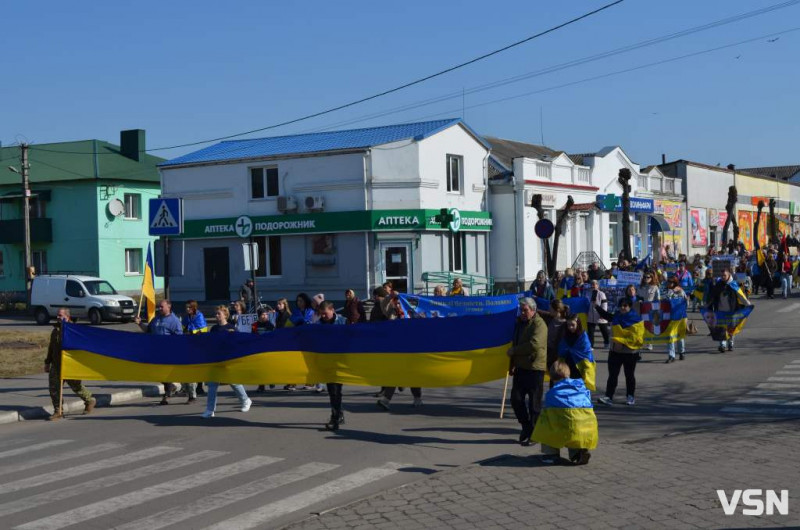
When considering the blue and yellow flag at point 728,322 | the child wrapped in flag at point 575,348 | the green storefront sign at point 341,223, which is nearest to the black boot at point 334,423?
the child wrapped in flag at point 575,348

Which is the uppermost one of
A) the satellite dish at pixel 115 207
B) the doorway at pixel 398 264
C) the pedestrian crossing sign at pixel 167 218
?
the satellite dish at pixel 115 207

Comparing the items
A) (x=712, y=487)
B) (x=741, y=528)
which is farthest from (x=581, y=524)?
(x=712, y=487)

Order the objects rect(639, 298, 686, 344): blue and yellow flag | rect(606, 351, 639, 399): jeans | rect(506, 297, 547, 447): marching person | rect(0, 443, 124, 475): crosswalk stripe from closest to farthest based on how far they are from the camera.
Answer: rect(0, 443, 124, 475): crosswalk stripe → rect(506, 297, 547, 447): marching person → rect(606, 351, 639, 399): jeans → rect(639, 298, 686, 344): blue and yellow flag

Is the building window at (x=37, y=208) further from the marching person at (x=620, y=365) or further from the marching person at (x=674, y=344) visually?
the marching person at (x=620, y=365)

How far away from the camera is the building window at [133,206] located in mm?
53656

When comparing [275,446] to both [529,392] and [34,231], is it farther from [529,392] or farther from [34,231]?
[34,231]

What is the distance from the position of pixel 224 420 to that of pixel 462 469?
5108 mm

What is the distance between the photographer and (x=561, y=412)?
385 inches

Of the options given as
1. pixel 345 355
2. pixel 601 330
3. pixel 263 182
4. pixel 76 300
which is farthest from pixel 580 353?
pixel 76 300

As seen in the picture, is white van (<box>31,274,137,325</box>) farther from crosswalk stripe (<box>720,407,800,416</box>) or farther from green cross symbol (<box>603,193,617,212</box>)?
crosswalk stripe (<box>720,407,800,416</box>)

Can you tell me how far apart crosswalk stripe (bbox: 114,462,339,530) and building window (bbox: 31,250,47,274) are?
153 feet

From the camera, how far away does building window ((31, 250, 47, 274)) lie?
52938 mm

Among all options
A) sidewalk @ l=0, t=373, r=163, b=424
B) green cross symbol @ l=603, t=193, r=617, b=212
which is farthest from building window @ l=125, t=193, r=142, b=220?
sidewalk @ l=0, t=373, r=163, b=424

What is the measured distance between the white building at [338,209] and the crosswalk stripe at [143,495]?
24914 millimetres
